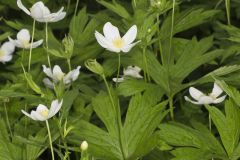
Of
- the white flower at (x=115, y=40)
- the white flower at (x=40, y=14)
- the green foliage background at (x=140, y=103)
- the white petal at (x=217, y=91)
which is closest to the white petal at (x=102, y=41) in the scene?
the white flower at (x=115, y=40)

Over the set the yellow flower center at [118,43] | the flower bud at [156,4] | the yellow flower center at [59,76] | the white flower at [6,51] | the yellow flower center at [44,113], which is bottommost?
the white flower at [6,51]

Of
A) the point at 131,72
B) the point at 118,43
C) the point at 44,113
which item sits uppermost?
the point at 118,43

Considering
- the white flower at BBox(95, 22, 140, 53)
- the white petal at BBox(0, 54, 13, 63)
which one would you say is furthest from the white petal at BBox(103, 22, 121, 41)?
the white petal at BBox(0, 54, 13, 63)

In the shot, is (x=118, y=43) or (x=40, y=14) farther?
(x=40, y=14)

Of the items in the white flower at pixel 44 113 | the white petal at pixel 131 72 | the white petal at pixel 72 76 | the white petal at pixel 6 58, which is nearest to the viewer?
the white flower at pixel 44 113

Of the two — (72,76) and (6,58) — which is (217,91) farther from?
(6,58)

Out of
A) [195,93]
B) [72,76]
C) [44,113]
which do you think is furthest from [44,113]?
[195,93]

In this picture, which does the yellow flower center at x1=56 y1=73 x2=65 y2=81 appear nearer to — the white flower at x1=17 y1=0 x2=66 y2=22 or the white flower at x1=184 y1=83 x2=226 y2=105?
the white flower at x1=17 y1=0 x2=66 y2=22

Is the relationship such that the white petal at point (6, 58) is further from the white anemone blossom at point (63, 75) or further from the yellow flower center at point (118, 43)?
the yellow flower center at point (118, 43)
